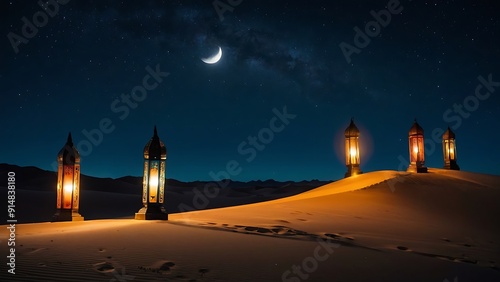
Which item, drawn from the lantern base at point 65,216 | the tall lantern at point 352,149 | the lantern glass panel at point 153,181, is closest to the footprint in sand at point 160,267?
the lantern glass panel at point 153,181

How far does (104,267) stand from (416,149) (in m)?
20.9

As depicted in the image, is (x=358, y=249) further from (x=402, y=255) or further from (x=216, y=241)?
(x=216, y=241)

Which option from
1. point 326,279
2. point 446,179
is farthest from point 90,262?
point 446,179

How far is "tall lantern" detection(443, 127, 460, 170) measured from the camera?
2811 centimetres

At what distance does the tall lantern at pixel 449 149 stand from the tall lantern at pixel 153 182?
23025mm

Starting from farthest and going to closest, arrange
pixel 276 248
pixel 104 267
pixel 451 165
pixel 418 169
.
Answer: pixel 451 165 < pixel 418 169 < pixel 276 248 < pixel 104 267

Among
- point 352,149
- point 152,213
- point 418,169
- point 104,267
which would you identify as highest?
point 352,149

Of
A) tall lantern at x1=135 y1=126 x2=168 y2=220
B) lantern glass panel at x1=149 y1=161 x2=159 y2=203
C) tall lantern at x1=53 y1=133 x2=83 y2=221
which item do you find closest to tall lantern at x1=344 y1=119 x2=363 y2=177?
tall lantern at x1=135 y1=126 x2=168 y2=220

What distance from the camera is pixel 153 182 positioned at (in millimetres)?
12336

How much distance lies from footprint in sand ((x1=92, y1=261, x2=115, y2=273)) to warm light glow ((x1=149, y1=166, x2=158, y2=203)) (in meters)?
6.24

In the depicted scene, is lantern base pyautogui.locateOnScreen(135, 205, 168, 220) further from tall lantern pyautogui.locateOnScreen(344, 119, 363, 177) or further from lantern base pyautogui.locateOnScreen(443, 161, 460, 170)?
lantern base pyautogui.locateOnScreen(443, 161, 460, 170)

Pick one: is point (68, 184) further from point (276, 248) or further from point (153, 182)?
point (276, 248)

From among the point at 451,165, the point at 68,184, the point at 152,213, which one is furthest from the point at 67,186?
the point at 451,165

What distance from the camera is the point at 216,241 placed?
7949 mm
